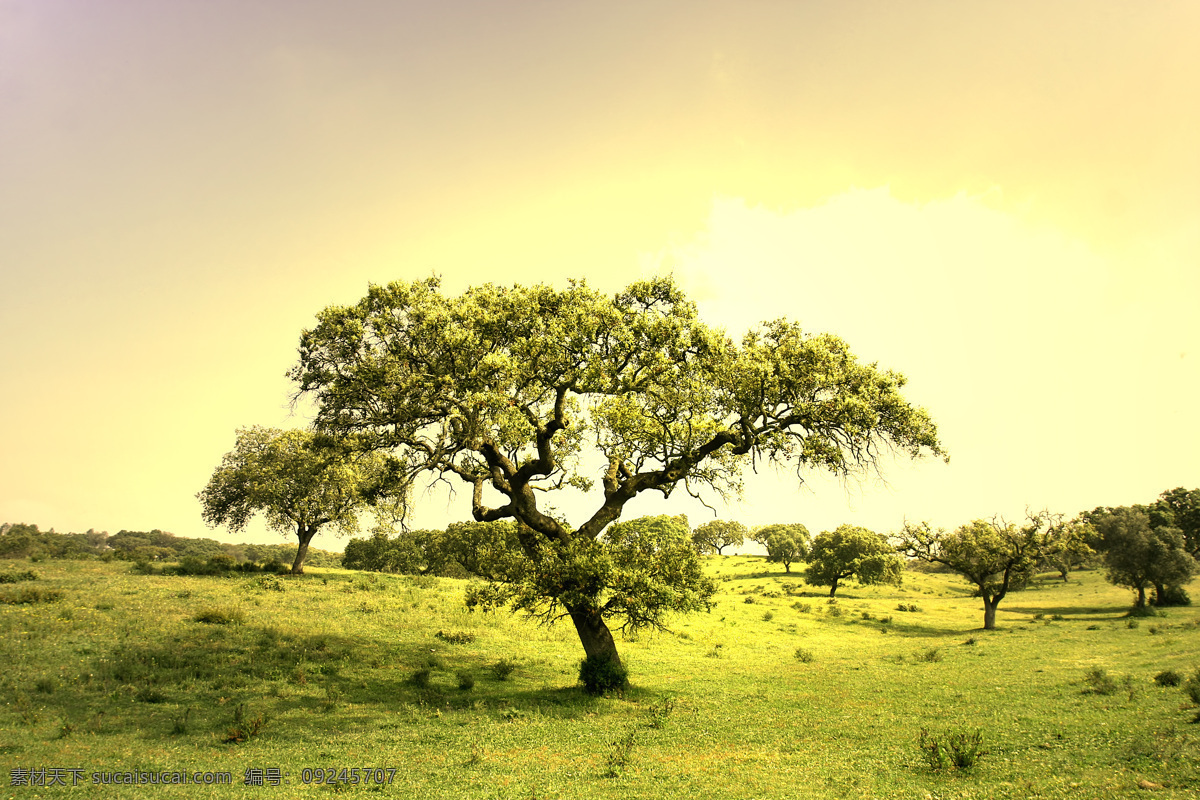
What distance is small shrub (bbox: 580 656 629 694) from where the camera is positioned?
21609mm

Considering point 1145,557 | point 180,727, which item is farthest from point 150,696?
point 1145,557

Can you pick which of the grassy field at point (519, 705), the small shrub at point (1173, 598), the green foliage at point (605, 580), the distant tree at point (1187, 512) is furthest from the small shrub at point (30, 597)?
the distant tree at point (1187, 512)

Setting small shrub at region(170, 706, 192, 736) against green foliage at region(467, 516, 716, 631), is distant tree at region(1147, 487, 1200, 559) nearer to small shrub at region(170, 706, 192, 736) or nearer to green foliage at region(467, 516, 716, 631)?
green foliage at region(467, 516, 716, 631)

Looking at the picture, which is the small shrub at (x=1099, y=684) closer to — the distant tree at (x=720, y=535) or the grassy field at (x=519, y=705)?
the grassy field at (x=519, y=705)

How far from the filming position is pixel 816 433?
23484 mm

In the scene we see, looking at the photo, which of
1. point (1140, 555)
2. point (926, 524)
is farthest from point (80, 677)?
point (1140, 555)

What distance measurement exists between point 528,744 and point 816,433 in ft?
54.4

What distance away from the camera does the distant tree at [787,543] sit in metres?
105

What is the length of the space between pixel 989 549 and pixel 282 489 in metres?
69.8

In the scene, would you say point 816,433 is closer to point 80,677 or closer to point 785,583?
point 80,677

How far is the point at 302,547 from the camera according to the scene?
54281 mm

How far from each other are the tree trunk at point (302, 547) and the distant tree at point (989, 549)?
60.3m

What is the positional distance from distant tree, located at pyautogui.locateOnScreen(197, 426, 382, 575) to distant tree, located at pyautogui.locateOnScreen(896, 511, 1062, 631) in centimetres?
5468

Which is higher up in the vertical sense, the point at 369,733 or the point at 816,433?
the point at 816,433
